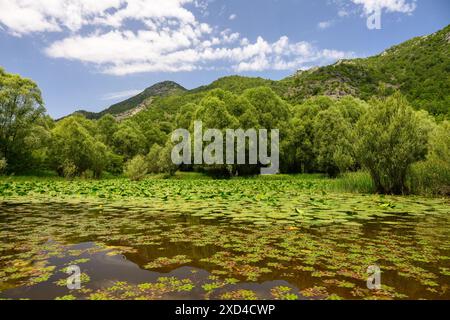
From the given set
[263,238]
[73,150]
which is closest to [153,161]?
[73,150]

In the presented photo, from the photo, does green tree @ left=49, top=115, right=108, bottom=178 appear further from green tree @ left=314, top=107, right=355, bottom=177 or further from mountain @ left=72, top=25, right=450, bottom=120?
mountain @ left=72, top=25, right=450, bottom=120

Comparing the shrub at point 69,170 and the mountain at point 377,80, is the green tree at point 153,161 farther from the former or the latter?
the mountain at point 377,80

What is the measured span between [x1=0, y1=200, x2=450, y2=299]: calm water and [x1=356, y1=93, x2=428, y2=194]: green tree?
7.51 m

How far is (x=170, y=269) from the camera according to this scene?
612 cm

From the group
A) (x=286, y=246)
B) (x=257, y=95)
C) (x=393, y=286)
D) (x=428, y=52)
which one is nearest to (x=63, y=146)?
(x=257, y=95)

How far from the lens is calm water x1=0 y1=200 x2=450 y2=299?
5.14m

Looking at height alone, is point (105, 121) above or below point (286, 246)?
above

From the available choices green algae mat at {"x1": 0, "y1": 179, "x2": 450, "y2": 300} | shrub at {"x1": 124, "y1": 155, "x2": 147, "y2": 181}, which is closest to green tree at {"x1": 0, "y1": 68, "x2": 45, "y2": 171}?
shrub at {"x1": 124, "y1": 155, "x2": 147, "y2": 181}

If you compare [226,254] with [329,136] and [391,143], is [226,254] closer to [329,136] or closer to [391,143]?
[391,143]

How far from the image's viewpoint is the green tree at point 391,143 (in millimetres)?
19297

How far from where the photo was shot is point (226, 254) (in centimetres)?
707

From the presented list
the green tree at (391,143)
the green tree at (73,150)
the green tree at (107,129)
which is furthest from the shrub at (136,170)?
the green tree at (107,129)
